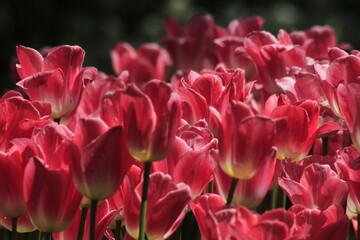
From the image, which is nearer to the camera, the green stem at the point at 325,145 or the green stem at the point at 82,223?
the green stem at the point at 82,223

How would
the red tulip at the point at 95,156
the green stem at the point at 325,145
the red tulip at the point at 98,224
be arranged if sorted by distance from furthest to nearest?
the green stem at the point at 325,145, the red tulip at the point at 98,224, the red tulip at the point at 95,156

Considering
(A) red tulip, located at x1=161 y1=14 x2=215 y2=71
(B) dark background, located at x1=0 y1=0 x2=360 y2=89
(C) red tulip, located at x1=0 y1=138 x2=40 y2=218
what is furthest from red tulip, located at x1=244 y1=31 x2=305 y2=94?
(B) dark background, located at x1=0 y1=0 x2=360 y2=89

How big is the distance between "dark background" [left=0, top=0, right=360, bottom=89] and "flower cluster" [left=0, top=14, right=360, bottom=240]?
10.2ft

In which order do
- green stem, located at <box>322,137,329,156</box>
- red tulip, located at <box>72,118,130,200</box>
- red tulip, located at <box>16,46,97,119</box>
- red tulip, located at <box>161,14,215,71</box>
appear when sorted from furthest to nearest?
red tulip, located at <box>161,14,215,71</box> → green stem, located at <box>322,137,329,156</box> → red tulip, located at <box>16,46,97,119</box> → red tulip, located at <box>72,118,130,200</box>

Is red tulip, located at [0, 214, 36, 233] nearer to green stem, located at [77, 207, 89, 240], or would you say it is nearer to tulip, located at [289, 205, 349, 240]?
green stem, located at [77, 207, 89, 240]

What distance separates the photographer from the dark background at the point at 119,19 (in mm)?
4156

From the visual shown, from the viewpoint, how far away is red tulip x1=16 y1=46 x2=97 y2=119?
90 centimetres

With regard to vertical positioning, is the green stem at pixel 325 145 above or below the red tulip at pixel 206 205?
below

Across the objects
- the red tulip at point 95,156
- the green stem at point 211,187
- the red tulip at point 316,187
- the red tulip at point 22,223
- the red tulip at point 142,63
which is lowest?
the red tulip at point 142,63

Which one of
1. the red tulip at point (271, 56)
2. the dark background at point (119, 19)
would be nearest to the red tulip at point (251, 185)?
the red tulip at point (271, 56)

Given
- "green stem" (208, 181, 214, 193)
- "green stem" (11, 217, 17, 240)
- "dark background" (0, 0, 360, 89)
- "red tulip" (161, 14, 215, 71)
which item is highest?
"green stem" (11, 217, 17, 240)

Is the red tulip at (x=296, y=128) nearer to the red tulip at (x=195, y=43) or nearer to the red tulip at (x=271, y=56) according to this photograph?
the red tulip at (x=271, y=56)

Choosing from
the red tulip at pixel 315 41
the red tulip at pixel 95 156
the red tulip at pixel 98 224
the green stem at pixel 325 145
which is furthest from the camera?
the red tulip at pixel 315 41

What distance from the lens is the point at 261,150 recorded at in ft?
2.33
